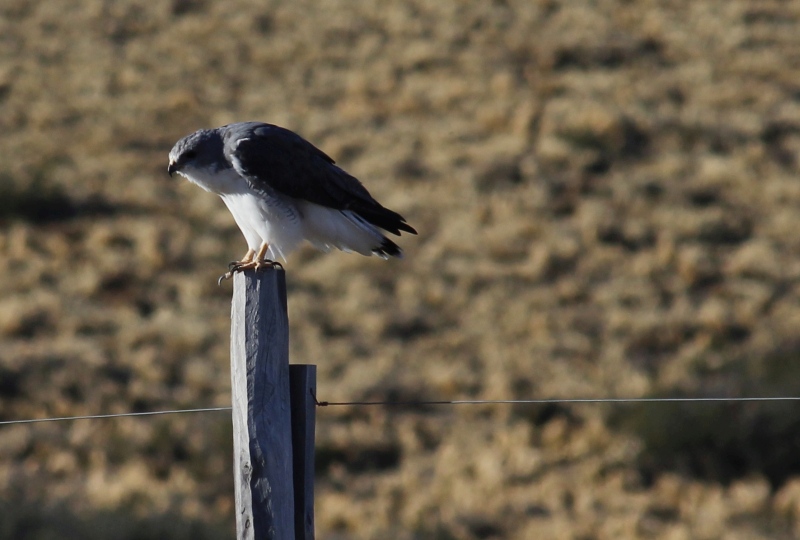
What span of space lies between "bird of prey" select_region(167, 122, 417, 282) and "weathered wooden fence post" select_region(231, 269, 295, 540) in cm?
183

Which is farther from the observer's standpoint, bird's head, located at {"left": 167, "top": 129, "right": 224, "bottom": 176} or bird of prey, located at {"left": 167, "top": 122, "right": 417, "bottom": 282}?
bird's head, located at {"left": 167, "top": 129, "right": 224, "bottom": 176}

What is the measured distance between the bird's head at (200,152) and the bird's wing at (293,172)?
9cm

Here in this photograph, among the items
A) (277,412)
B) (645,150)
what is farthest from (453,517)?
(645,150)

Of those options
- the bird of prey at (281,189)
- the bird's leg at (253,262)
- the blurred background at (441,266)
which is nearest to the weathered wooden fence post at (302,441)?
the bird's leg at (253,262)

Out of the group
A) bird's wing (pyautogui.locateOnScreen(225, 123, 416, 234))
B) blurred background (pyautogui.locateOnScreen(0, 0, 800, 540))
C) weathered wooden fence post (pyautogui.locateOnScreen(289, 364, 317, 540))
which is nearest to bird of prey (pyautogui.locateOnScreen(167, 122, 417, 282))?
bird's wing (pyautogui.locateOnScreen(225, 123, 416, 234))

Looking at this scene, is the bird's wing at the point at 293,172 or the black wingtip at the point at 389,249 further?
the black wingtip at the point at 389,249

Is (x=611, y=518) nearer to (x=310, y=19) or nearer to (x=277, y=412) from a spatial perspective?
(x=277, y=412)

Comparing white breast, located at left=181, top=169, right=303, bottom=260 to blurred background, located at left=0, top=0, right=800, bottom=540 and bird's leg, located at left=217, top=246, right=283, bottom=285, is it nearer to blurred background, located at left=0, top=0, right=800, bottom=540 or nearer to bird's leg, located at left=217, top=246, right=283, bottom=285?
bird's leg, located at left=217, top=246, right=283, bottom=285

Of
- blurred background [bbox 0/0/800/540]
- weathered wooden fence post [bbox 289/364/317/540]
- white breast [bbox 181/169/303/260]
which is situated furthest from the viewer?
blurred background [bbox 0/0/800/540]

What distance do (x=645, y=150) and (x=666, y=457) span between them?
10.8 meters

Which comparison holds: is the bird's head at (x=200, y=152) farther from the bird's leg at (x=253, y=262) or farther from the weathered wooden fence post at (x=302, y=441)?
the weathered wooden fence post at (x=302, y=441)

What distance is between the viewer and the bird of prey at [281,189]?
5477mm

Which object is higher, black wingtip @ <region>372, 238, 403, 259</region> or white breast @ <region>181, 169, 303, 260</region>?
white breast @ <region>181, 169, 303, 260</region>

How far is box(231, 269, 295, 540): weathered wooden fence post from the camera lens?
11.6ft
